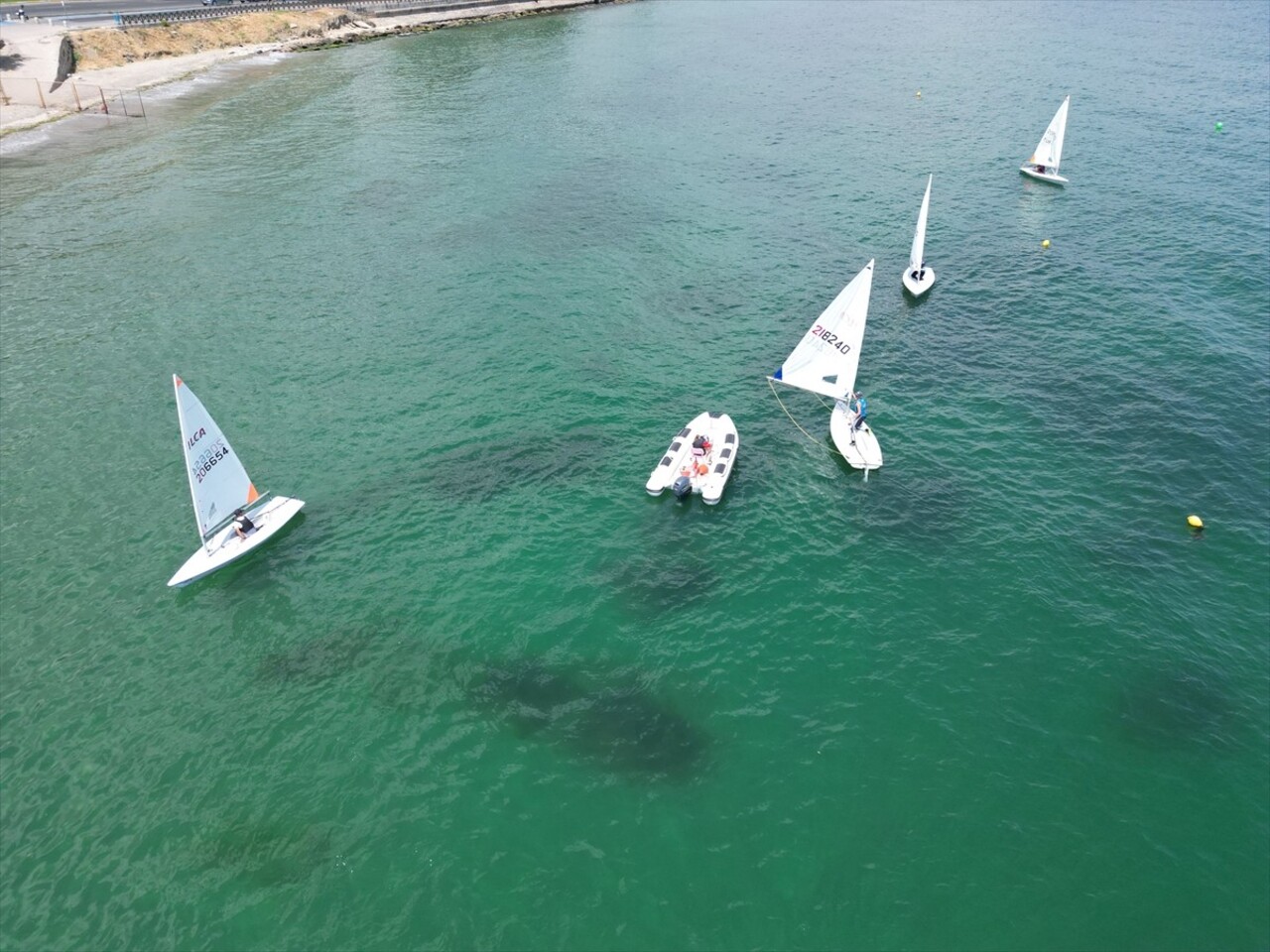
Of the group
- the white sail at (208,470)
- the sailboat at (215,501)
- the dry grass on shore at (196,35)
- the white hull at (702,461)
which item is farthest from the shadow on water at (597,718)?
the dry grass on shore at (196,35)

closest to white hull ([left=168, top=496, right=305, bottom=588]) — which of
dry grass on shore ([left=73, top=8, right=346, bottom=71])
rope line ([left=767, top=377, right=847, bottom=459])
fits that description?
rope line ([left=767, top=377, right=847, bottom=459])

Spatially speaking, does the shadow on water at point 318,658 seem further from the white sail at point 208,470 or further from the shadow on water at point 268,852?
the white sail at point 208,470

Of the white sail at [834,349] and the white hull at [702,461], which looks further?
the white sail at [834,349]

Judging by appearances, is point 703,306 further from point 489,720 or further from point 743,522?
point 489,720

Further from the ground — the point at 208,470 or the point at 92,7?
the point at 92,7

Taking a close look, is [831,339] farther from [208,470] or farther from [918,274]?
[208,470]

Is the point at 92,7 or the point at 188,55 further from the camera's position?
the point at 92,7

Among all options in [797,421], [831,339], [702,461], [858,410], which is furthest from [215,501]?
[858,410]

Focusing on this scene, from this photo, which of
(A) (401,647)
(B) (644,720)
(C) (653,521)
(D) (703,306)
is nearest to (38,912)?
(A) (401,647)
